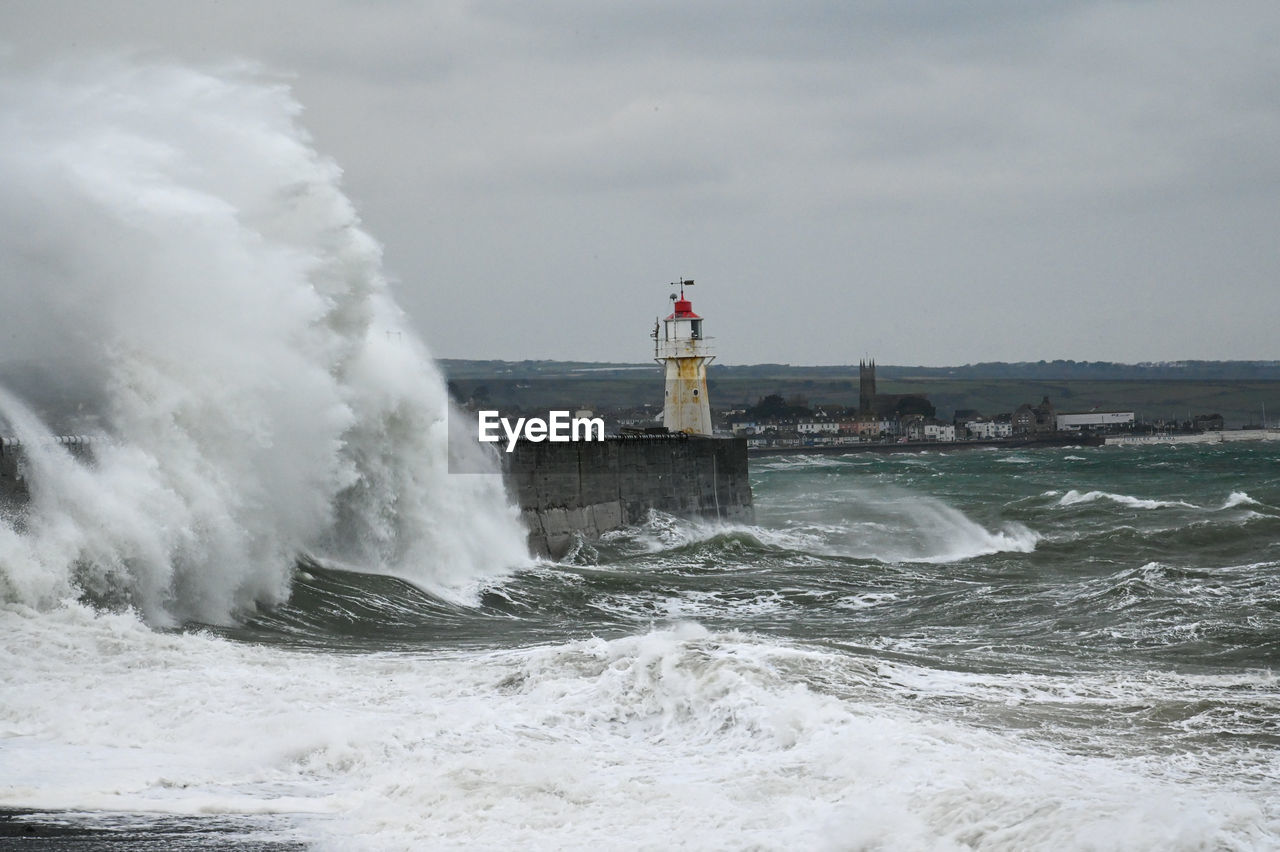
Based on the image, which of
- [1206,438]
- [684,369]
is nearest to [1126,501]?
[684,369]

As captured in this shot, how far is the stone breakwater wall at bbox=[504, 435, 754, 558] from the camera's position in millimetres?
23688

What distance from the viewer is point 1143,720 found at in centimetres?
974

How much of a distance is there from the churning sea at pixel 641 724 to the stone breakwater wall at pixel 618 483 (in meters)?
6.74

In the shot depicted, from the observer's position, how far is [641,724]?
376 inches

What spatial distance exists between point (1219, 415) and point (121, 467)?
142312 millimetres

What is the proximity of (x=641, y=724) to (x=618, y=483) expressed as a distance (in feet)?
53.8

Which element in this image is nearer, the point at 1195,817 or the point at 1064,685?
the point at 1195,817

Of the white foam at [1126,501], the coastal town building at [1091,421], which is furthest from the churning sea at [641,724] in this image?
the coastal town building at [1091,421]

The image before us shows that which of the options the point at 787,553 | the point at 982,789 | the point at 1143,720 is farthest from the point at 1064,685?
the point at 787,553

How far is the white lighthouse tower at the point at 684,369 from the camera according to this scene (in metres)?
30.5

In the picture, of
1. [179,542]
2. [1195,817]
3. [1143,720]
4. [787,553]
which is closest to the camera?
[1195,817]

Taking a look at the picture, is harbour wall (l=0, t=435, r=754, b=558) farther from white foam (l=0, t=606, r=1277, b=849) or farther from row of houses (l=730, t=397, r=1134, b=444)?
row of houses (l=730, t=397, r=1134, b=444)

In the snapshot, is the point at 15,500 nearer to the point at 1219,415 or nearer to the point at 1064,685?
the point at 1064,685

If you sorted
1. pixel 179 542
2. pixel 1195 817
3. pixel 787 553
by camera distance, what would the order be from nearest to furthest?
1. pixel 1195 817
2. pixel 179 542
3. pixel 787 553
